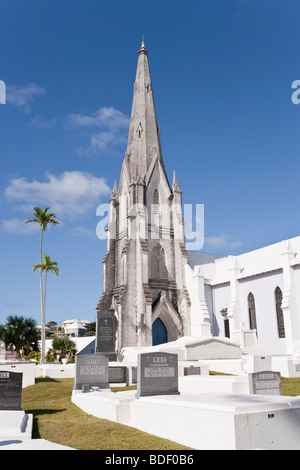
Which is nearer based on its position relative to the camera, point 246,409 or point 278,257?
point 246,409

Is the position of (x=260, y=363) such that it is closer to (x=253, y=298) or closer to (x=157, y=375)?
(x=157, y=375)

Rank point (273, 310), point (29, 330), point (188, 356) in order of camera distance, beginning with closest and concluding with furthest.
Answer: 1. point (188, 356)
2. point (273, 310)
3. point (29, 330)

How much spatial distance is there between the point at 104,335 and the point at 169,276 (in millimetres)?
12525

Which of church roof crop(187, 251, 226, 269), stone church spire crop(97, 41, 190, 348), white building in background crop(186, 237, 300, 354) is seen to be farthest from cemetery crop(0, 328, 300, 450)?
church roof crop(187, 251, 226, 269)

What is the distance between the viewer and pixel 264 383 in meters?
12.0

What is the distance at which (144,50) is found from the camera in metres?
45.8

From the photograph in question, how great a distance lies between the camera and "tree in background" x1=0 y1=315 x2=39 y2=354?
3588cm

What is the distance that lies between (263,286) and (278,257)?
9.07ft

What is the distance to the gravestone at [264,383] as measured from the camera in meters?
11.8

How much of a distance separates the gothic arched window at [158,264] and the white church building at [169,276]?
0.32ft

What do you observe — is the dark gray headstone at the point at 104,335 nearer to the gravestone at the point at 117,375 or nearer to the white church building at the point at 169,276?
the white church building at the point at 169,276

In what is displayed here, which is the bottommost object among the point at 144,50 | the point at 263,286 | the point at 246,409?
the point at 246,409
